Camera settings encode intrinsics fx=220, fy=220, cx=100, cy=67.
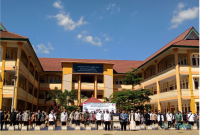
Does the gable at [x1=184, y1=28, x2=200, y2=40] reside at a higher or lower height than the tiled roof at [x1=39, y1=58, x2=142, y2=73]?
higher

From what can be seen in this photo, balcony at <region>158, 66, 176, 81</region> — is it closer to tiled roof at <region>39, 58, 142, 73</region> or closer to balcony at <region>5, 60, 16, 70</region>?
tiled roof at <region>39, 58, 142, 73</region>

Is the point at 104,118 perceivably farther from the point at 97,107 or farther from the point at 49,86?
the point at 49,86

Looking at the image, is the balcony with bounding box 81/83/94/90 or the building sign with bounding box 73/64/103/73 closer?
the building sign with bounding box 73/64/103/73

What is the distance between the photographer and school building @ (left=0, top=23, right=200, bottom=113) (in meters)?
26.0

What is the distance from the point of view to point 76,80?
40219 millimetres

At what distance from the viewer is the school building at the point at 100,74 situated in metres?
26.0

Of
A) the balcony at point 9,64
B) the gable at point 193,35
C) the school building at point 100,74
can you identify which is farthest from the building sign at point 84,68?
the gable at point 193,35

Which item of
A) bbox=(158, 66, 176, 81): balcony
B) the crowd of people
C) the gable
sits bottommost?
the crowd of people

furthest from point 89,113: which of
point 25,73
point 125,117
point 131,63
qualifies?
point 131,63

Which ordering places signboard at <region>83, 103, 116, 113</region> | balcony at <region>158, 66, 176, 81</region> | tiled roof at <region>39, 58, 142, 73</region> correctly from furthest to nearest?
tiled roof at <region>39, 58, 142, 73</region> → balcony at <region>158, 66, 176, 81</region> → signboard at <region>83, 103, 116, 113</region>

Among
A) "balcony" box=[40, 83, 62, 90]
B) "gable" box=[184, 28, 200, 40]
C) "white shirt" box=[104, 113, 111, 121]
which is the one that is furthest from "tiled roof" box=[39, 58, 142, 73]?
"white shirt" box=[104, 113, 111, 121]

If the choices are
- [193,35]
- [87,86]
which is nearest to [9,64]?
[87,86]

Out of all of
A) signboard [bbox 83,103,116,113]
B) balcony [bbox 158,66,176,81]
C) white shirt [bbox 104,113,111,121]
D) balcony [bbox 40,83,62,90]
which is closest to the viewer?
white shirt [bbox 104,113,111,121]

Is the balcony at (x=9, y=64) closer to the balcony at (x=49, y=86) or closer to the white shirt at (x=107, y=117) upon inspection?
the white shirt at (x=107, y=117)
